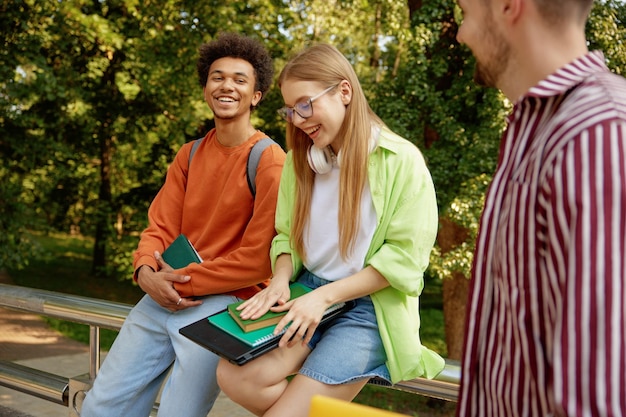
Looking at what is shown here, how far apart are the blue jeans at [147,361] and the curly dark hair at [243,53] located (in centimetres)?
97

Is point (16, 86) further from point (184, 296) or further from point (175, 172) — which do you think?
point (184, 296)

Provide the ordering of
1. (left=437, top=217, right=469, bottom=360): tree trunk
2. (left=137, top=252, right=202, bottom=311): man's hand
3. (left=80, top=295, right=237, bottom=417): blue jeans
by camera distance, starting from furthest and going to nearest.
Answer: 1. (left=437, top=217, right=469, bottom=360): tree trunk
2. (left=137, top=252, right=202, bottom=311): man's hand
3. (left=80, top=295, right=237, bottom=417): blue jeans

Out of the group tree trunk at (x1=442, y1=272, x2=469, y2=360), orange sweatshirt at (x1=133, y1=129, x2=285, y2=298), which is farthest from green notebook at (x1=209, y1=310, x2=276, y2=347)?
tree trunk at (x1=442, y1=272, x2=469, y2=360)

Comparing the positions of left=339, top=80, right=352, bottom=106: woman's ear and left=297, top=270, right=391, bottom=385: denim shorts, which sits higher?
left=339, top=80, right=352, bottom=106: woman's ear

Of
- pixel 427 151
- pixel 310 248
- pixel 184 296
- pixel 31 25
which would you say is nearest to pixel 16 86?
pixel 31 25

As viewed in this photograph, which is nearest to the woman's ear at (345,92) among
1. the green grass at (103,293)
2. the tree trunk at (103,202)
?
the green grass at (103,293)

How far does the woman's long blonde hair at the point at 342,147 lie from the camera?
203 cm

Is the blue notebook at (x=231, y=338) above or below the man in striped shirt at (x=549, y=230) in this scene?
below

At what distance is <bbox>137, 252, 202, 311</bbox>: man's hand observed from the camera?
2412mm

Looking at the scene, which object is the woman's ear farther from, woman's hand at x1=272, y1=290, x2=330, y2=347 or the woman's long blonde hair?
woman's hand at x1=272, y1=290, x2=330, y2=347

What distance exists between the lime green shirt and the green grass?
7591 millimetres

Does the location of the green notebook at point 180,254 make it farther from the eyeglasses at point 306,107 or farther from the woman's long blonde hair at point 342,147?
the eyeglasses at point 306,107

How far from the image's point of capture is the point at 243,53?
2781 millimetres

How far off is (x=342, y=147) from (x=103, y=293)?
43.7ft
